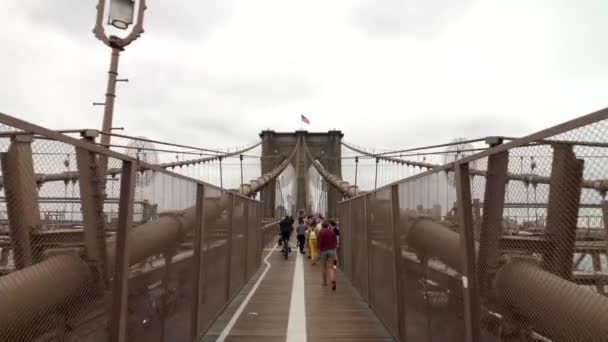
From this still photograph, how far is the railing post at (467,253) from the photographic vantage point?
273 centimetres

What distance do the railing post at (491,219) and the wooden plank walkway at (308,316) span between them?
9.05ft

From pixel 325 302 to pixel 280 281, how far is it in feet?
8.43

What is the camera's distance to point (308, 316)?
6301 millimetres

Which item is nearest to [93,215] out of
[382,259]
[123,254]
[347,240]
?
[123,254]

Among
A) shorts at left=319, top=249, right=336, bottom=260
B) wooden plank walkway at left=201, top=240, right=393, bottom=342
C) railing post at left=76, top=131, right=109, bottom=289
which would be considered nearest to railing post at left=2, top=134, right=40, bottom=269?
railing post at left=76, top=131, right=109, bottom=289

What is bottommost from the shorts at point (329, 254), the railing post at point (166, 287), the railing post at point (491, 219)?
the shorts at point (329, 254)

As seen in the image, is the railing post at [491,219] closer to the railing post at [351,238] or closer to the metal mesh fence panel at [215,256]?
the metal mesh fence panel at [215,256]

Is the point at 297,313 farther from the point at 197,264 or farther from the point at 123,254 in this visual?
the point at 123,254

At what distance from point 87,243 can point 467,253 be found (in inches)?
85.7

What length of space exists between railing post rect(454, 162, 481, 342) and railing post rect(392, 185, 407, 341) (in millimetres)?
1793

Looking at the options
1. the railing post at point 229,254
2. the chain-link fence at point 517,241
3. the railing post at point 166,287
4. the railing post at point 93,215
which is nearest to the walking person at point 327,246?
the railing post at point 229,254

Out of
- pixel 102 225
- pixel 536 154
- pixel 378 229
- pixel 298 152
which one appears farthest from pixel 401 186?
pixel 298 152

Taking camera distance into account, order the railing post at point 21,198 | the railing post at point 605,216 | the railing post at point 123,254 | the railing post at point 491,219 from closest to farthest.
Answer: the railing post at point 605,216 < the railing post at point 21,198 < the railing post at point 491,219 < the railing post at point 123,254

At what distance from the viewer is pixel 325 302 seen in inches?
287
